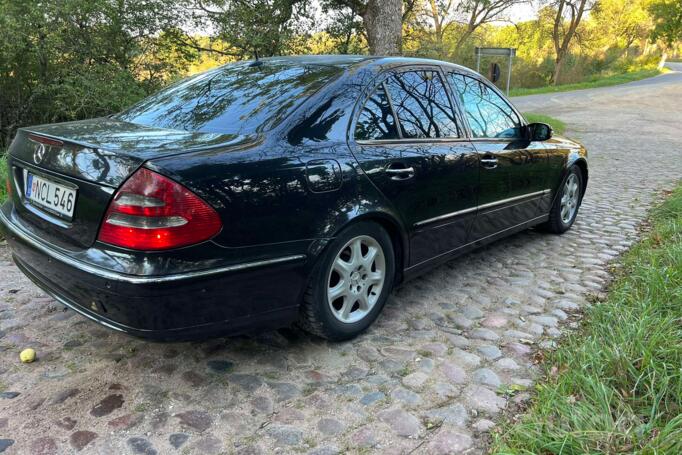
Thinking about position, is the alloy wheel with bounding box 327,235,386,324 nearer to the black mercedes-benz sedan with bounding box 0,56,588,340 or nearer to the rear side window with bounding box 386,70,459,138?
the black mercedes-benz sedan with bounding box 0,56,588,340

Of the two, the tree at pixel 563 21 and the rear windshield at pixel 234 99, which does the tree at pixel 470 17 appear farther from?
the rear windshield at pixel 234 99

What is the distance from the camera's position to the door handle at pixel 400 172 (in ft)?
9.73

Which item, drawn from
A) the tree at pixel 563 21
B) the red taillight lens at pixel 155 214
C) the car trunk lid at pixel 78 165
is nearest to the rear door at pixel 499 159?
the car trunk lid at pixel 78 165

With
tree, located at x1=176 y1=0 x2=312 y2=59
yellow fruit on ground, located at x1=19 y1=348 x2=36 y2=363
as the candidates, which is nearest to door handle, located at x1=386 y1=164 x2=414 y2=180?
yellow fruit on ground, located at x1=19 y1=348 x2=36 y2=363

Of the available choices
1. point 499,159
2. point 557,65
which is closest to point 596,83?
point 557,65

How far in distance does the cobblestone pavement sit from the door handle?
0.92 metres

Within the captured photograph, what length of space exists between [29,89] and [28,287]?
721 centimetres

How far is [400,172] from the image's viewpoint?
3.02 meters

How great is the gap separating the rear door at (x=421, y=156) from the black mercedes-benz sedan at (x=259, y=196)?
0.4 inches

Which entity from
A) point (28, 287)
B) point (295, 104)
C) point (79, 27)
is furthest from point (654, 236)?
point (79, 27)

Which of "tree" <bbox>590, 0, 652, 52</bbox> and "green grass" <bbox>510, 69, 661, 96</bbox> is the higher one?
"tree" <bbox>590, 0, 652, 52</bbox>

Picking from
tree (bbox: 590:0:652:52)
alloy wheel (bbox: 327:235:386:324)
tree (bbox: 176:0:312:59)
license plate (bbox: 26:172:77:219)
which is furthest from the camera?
tree (bbox: 590:0:652:52)

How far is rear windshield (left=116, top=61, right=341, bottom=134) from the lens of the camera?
8.92ft

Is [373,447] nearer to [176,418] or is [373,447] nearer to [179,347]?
[176,418]
